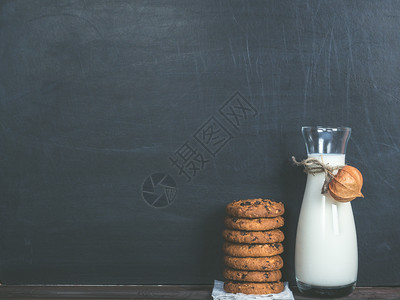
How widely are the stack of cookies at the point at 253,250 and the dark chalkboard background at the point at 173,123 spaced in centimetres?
13

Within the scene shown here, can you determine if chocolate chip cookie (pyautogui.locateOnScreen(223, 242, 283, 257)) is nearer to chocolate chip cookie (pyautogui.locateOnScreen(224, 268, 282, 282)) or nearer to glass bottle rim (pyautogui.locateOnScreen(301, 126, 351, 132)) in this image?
chocolate chip cookie (pyautogui.locateOnScreen(224, 268, 282, 282))

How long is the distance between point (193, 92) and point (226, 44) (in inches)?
5.6

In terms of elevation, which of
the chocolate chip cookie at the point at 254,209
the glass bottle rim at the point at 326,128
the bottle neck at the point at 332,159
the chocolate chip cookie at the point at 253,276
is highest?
the glass bottle rim at the point at 326,128

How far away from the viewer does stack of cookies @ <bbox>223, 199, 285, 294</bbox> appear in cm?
103

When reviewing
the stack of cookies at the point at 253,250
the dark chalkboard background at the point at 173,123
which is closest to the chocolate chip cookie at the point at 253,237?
the stack of cookies at the point at 253,250

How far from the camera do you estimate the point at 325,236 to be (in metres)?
1.04

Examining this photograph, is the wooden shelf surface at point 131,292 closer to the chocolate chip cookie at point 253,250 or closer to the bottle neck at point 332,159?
the chocolate chip cookie at point 253,250

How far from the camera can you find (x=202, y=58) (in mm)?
1197

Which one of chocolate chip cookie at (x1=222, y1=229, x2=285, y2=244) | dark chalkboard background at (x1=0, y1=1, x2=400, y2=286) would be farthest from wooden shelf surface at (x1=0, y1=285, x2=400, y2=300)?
chocolate chip cookie at (x1=222, y1=229, x2=285, y2=244)

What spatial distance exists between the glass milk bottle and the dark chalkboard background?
11cm

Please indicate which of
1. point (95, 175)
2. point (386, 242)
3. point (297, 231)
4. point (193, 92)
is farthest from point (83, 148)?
point (386, 242)

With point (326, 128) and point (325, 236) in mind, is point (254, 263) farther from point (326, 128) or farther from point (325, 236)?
point (326, 128)

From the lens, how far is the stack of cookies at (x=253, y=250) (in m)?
1.03

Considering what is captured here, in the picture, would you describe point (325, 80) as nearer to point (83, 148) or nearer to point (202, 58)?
point (202, 58)
